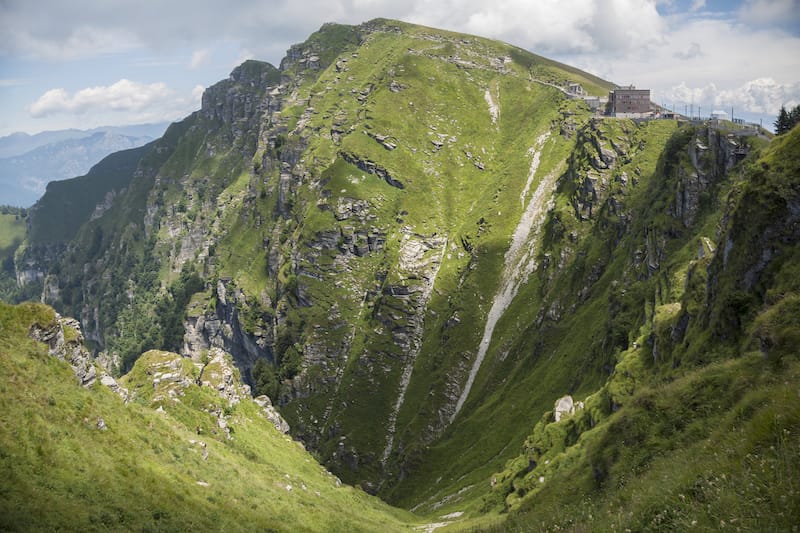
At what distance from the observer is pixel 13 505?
24.3 metres

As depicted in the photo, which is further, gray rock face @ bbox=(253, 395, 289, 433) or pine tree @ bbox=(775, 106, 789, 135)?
pine tree @ bbox=(775, 106, 789, 135)

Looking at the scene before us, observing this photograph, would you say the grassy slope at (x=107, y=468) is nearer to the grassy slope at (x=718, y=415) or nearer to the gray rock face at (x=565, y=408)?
the grassy slope at (x=718, y=415)

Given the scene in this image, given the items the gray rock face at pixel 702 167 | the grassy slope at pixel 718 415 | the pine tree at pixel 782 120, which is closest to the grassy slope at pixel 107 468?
the grassy slope at pixel 718 415

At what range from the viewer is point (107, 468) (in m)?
32.3

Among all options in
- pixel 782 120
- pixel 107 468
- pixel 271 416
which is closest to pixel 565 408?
pixel 271 416

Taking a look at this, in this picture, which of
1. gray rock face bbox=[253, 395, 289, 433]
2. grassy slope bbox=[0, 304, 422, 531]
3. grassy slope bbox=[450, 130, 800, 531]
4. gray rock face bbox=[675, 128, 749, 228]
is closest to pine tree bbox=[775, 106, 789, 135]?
gray rock face bbox=[675, 128, 749, 228]

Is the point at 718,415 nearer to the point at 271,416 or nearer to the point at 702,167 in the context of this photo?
the point at 271,416

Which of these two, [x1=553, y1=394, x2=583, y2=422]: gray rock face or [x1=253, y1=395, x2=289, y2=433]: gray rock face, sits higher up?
[x1=253, y1=395, x2=289, y2=433]: gray rock face

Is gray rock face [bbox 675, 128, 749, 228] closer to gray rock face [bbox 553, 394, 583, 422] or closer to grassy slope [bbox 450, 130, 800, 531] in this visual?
gray rock face [bbox 553, 394, 583, 422]

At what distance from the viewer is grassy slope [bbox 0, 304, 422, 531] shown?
2716 centimetres

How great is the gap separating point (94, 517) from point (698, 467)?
27.5m

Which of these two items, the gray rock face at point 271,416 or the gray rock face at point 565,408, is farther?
the gray rock face at point 271,416

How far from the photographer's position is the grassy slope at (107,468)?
89.1 feet

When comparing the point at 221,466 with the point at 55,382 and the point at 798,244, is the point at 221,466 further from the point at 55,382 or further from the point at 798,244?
the point at 798,244
